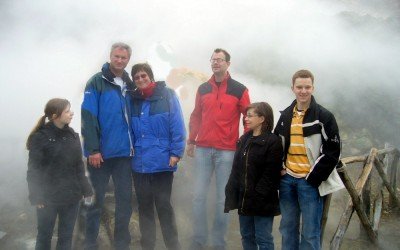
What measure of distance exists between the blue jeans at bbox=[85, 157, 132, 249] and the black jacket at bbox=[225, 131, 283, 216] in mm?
1218

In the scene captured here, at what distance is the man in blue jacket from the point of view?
342 cm

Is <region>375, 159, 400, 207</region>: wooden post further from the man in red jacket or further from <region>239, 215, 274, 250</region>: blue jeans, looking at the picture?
<region>239, 215, 274, 250</region>: blue jeans

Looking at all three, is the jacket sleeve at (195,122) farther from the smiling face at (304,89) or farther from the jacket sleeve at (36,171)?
the jacket sleeve at (36,171)

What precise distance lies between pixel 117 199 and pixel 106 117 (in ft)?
2.93

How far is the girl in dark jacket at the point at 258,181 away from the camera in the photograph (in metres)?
3.12

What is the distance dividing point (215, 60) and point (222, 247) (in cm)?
220

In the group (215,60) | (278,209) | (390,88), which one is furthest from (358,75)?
(278,209)

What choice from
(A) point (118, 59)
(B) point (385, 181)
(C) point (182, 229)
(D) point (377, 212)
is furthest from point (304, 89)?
(B) point (385, 181)

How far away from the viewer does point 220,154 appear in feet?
13.1

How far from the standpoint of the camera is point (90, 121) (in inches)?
134

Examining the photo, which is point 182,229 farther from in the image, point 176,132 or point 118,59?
point 118,59

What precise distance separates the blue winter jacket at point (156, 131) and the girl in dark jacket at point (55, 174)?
0.64 meters

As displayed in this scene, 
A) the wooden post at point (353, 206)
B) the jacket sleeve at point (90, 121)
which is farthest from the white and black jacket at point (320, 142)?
the jacket sleeve at point (90, 121)

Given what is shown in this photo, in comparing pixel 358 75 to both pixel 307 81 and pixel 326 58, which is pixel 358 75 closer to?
pixel 326 58
